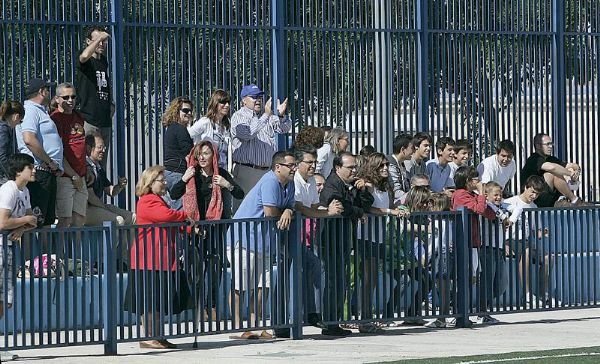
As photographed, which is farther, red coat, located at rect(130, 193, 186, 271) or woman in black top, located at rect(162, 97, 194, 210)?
woman in black top, located at rect(162, 97, 194, 210)

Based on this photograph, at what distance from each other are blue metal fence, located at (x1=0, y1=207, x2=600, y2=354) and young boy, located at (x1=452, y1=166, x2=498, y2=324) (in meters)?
0.09

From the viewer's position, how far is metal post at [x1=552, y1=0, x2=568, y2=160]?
23.0 metres

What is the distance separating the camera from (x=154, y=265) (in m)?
14.9

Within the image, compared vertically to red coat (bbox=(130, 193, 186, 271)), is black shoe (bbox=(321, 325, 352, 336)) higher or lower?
lower

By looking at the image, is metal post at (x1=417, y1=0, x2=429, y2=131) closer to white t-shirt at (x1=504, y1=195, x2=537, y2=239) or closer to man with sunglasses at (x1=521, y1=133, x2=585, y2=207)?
man with sunglasses at (x1=521, y1=133, x2=585, y2=207)

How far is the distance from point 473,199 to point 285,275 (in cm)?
278

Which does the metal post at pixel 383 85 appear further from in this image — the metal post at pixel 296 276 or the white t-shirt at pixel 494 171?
the metal post at pixel 296 276

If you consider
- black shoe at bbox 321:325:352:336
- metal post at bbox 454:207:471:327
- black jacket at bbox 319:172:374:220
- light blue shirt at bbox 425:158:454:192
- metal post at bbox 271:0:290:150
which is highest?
metal post at bbox 271:0:290:150

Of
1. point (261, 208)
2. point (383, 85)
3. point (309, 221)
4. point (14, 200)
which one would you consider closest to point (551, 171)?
point (383, 85)

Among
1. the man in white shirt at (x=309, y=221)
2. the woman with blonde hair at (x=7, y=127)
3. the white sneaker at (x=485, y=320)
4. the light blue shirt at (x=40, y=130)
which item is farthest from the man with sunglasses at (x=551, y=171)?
the woman with blonde hair at (x=7, y=127)

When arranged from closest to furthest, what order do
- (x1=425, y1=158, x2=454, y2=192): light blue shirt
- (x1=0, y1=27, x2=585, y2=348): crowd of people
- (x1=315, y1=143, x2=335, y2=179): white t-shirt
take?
(x1=0, y1=27, x2=585, y2=348): crowd of people < (x1=315, y1=143, x2=335, y2=179): white t-shirt < (x1=425, y1=158, x2=454, y2=192): light blue shirt

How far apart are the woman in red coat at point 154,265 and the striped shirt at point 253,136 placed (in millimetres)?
3575

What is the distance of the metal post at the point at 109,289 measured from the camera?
14547 millimetres

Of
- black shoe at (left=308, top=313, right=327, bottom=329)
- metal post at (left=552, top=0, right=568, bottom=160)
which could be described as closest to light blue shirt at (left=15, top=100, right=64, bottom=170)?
black shoe at (left=308, top=313, right=327, bottom=329)
